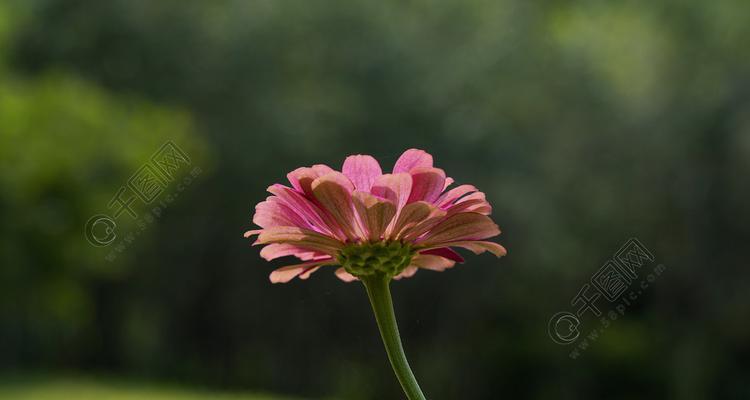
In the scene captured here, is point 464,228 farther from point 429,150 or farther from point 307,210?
point 429,150

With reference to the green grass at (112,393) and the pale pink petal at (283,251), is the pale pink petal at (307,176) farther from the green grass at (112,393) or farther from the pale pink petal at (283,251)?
the green grass at (112,393)

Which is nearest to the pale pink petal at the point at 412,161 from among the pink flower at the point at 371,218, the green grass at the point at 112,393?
the pink flower at the point at 371,218

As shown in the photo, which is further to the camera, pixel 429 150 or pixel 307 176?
pixel 429 150

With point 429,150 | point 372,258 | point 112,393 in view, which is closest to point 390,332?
point 372,258

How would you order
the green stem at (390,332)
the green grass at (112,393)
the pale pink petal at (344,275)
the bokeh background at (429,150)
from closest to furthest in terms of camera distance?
the green stem at (390,332) → the pale pink petal at (344,275) → the green grass at (112,393) → the bokeh background at (429,150)

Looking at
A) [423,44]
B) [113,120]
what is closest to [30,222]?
[113,120]

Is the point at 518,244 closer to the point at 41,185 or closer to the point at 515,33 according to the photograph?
the point at 515,33

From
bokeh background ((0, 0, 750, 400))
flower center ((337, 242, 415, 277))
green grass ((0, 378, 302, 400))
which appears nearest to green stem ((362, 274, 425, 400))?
flower center ((337, 242, 415, 277))
